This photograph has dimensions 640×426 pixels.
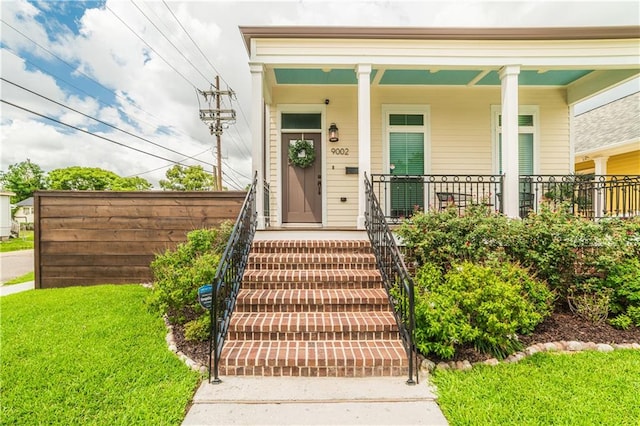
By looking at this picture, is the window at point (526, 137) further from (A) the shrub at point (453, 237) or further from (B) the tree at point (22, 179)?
(B) the tree at point (22, 179)

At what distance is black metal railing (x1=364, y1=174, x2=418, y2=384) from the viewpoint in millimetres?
2668

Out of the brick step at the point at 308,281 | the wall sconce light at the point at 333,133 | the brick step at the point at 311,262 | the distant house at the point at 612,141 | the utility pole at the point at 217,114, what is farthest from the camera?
the utility pole at the point at 217,114

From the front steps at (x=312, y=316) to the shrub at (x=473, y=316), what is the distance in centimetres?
38

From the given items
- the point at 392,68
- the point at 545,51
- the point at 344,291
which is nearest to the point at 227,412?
the point at 344,291

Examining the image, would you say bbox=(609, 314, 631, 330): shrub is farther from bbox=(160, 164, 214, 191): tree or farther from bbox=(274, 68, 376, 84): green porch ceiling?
bbox=(160, 164, 214, 191): tree

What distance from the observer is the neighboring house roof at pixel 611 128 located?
8469 mm

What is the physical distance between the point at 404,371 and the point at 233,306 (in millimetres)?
1915

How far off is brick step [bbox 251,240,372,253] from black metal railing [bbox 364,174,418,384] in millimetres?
231

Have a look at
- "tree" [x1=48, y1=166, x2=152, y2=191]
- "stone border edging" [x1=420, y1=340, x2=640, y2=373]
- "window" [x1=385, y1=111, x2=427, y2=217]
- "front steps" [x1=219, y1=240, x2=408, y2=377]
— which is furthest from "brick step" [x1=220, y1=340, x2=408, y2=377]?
"tree" [x1=48, y1=166, x2=152, y2=191]

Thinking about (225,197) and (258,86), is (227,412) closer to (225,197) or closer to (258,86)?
(225,197)

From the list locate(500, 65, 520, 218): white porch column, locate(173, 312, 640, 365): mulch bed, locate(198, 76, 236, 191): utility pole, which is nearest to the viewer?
locate(173, 312, 640, 365): mulch bed

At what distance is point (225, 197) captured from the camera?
18.2 feet

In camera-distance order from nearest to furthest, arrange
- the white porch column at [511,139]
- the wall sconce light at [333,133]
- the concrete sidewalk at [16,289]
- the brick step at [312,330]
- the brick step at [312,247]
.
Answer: the brick step at [312,330], the brick step at [312,247], the white porch column at [511,139], the concrete sidewalk at [16,289], the wall sconce light at [333,133]

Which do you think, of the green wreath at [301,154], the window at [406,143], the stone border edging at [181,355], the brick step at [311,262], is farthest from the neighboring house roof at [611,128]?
the stone border edging at [181,355]
